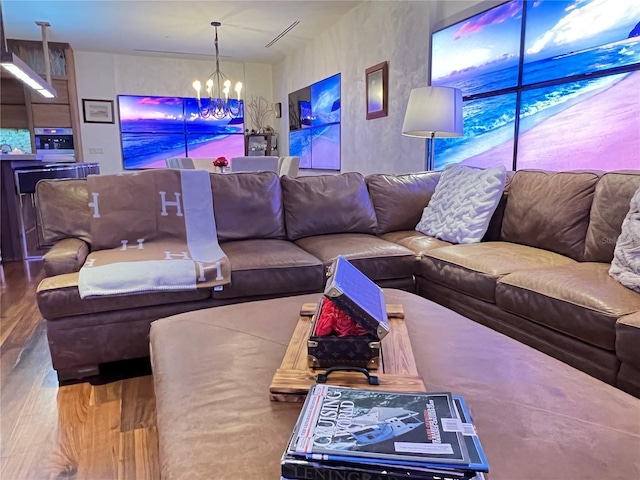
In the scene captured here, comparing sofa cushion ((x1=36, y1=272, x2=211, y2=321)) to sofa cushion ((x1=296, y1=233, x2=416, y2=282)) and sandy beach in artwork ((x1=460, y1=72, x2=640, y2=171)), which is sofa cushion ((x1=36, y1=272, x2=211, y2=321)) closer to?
sofa cushion ((x1=296, y1=233, x2=416, y2=282))

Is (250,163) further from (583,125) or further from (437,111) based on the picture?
(583,125)

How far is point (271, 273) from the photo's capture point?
215 cm

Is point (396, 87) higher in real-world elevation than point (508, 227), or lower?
higher

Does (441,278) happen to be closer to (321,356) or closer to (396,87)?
(321,356)

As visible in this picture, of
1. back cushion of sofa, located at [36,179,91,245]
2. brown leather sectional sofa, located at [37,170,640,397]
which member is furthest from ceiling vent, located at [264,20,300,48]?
back cushion of sofa, located at [36,179,91,245]

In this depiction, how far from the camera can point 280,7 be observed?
16.1 ft

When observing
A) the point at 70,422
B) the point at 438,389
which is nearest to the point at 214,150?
the point at 70,422

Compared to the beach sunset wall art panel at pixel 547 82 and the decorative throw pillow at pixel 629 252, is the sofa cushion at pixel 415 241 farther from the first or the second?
the beach sunset wall art panel at pixel 547 82

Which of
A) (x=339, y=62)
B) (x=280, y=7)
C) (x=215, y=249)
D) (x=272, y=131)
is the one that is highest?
(x=280, y=7)

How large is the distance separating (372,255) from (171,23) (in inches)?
182

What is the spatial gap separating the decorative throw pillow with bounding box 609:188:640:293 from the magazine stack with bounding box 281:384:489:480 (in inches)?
48.8

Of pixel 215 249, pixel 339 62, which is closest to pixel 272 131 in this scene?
pixel 339 62

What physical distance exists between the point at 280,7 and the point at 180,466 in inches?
201

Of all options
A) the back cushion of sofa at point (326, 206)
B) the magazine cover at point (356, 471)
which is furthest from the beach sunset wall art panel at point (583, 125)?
the magazine cover at point (356, 471)
